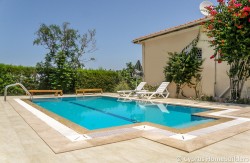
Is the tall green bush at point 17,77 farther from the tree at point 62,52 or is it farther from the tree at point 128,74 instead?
the tree at point 128,74

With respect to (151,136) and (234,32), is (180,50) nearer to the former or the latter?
(234,32)

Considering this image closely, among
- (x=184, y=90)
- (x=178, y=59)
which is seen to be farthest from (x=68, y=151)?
(x=184, y=90)

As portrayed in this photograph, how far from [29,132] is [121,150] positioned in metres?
2.53

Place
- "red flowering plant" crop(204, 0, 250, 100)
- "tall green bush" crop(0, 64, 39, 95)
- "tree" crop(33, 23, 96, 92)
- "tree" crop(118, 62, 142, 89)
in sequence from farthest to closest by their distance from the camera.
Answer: "tree" crop(118, 62, 142, 89) → "tree" crop(33, 23, 96, 92) → "tall green bush" crop(0, 64, 39, 95) → "red flowering plant" crop(204, 0, 250, 100)

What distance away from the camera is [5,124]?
582 cm

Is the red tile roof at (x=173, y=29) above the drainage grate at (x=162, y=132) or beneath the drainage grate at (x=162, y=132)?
above

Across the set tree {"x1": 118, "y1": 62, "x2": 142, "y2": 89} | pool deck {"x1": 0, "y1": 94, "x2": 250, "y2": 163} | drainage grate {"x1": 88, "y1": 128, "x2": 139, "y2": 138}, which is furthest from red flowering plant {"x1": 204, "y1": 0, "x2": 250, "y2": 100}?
tree {"x1": 118, "y1": 62, "x2": 142, "y2": 89}

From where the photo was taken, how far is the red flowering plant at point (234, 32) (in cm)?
957

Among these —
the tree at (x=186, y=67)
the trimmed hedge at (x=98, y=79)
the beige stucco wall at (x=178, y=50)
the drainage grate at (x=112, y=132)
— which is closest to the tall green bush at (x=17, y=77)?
the trimmed hedge at (x=98, y=79)

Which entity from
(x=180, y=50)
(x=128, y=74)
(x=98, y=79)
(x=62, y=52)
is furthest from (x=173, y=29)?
(x=62, y=52)

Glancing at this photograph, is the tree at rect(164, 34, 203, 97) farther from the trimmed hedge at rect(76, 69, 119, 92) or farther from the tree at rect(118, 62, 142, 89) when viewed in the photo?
the trimmed hedge at rect(76, 69, 119, 92)

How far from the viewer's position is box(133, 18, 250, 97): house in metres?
12.4

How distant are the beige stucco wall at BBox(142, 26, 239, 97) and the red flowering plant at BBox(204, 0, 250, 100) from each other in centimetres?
125

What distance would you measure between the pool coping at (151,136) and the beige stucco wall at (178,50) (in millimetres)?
6957
